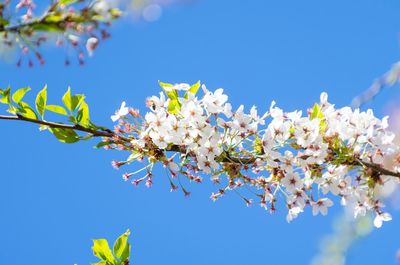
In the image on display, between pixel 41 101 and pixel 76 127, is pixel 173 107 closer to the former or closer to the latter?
pixel 76 127

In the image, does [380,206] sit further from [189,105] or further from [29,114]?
[29,114]

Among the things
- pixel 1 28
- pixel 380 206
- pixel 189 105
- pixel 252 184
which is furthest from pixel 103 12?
pixel 380 206

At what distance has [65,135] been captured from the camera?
2211 millimetres

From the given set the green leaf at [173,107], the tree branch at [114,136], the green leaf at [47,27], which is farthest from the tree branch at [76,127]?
the green leaf at [47,27]

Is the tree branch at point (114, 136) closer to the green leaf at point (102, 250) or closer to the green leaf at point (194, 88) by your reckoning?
the green leaf at point (194, 88)

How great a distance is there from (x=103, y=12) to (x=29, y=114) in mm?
742

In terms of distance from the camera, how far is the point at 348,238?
268 centimetres

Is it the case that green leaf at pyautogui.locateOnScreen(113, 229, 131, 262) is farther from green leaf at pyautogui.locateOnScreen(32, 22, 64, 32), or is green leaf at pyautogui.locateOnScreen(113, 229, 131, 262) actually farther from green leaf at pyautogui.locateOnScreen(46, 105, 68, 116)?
green leaf at pyautogui.locateOnScreen(32, 22, 64, 32)

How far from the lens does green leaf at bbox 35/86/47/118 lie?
214cm

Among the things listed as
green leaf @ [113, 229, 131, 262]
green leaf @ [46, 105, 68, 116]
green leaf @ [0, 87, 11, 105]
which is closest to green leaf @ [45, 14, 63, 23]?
green leaf @ [0, 87, 11, 105]

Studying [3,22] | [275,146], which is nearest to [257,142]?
[275,146]

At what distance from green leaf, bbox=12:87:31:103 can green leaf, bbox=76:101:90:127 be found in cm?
20

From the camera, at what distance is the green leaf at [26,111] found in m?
2.13

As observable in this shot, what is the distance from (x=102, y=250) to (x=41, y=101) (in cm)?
66
